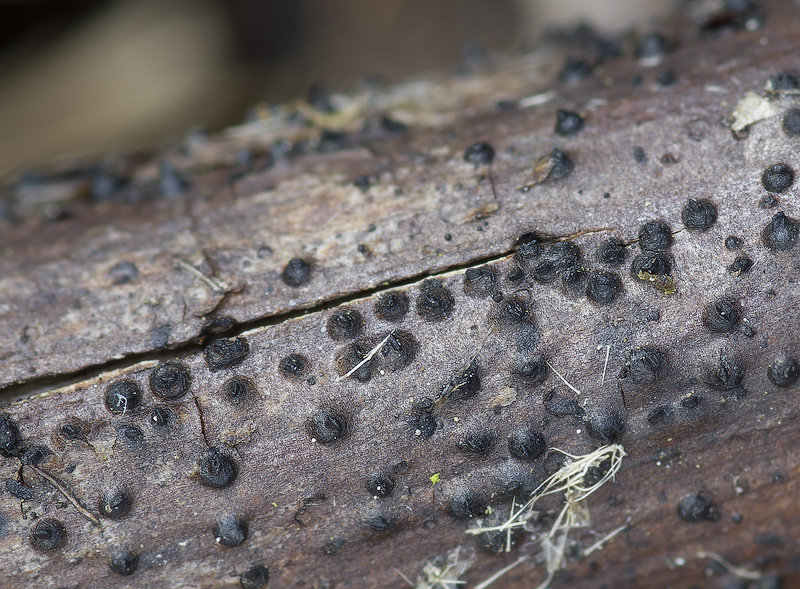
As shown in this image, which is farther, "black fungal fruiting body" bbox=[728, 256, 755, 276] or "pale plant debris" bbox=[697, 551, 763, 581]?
"pale plant debris" bbox=[697, 551, 763, 581]

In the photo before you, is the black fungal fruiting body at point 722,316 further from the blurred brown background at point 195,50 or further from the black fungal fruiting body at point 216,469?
the blurred brown background at point 195,50

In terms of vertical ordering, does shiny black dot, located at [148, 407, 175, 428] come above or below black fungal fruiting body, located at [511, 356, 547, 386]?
above

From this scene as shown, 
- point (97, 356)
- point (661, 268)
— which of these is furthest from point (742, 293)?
point (97, 356)

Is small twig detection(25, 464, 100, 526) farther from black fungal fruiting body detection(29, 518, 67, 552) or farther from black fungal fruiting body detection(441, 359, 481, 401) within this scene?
black fungal fruiting body detection(441, 359, 481, 401)

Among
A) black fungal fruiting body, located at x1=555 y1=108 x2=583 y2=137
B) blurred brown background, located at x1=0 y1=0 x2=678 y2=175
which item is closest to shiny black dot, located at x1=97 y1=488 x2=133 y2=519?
black fungal fruiting body, located at x1=555 y1=108 x2=583 y2=137

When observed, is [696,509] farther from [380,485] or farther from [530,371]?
[380,485]

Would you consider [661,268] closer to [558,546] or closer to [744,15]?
[558,546]
